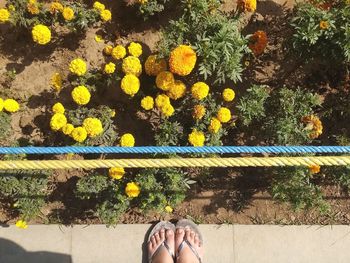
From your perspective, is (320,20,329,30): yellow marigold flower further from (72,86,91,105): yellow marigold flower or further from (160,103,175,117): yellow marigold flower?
(72,86,91,105): yellow marigold flower

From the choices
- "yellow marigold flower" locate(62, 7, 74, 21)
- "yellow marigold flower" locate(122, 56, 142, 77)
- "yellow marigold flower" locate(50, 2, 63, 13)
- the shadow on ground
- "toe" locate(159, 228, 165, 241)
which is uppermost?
"yellow marigold flower" locate(50, 2, 63, 13)

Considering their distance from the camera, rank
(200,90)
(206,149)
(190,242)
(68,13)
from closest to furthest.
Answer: (206,149) → (200,90) → (68,13) → (190,242)

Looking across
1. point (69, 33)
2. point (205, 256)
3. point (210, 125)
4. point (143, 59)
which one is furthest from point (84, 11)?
point (205, 256)

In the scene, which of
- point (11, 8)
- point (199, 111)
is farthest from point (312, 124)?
point (11, 8)

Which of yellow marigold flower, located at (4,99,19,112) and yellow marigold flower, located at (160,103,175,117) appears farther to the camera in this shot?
yellow marigold flower, located at (4,99,19,112)

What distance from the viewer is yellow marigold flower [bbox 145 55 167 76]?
3.59m

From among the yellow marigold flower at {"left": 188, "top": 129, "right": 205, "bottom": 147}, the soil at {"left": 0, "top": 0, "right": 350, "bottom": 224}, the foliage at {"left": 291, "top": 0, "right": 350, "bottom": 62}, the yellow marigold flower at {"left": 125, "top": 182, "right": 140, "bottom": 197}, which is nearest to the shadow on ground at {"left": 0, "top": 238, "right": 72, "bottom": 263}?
the soil at {"left": 0, "top": 0, "right": 350, "bottom": 224}

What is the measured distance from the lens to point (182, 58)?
10.7 feet

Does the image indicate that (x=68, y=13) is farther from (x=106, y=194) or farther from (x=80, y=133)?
(x=106, y=194)

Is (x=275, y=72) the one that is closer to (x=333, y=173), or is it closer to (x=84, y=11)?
(x=333, y=173)

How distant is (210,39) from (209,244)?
1929 mm

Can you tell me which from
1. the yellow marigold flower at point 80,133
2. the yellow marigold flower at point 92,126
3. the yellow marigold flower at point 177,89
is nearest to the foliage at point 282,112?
the yellow marigold flower at point 177,89

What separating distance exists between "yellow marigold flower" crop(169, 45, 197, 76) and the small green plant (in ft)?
2.40

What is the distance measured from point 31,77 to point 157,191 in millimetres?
1686
